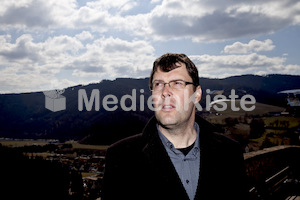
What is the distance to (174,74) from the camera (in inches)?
103

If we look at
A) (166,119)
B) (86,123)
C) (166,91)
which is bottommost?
(86,123)

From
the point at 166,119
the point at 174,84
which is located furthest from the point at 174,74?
the point at 166,119

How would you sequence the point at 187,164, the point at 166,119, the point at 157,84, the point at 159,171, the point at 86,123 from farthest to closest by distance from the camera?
the point at 86,123
the point at 157,84
the point at 166,119
the point at 187,164
the point at 159,171

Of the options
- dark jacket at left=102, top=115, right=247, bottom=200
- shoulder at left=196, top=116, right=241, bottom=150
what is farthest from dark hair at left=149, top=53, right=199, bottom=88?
dark jacket at left=102, top=115, right=247, bottom=200

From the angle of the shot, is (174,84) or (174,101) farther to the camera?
(174,84)

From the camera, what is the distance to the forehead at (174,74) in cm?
261

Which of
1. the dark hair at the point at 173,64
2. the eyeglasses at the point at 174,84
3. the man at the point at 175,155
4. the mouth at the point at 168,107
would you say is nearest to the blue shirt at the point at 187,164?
the man at the point at 175,155

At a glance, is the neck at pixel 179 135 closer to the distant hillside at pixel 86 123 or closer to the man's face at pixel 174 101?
the man's face at pixel 174 101

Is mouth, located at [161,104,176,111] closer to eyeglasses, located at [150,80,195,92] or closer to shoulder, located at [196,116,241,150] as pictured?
eyeglasses, located at [150,80,195,92]

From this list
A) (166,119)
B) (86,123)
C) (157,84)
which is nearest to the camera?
(166,119)

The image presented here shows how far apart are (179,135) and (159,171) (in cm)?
52

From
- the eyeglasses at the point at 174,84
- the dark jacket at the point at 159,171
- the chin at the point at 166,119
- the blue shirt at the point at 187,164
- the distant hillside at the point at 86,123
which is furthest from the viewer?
the distant hillside at the point at 86,123

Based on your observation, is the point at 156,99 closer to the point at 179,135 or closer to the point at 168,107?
the point at 168,107

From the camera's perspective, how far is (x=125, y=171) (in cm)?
210
